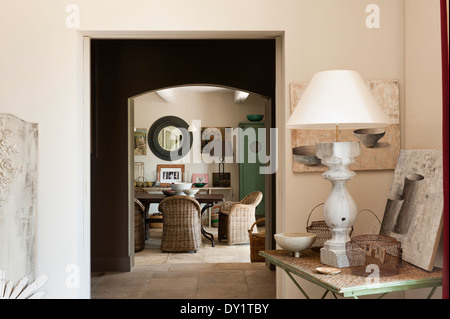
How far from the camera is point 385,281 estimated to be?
2141 mm

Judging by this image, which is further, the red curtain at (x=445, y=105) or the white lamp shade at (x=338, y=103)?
the white lamp shade at (x=338, y=103)

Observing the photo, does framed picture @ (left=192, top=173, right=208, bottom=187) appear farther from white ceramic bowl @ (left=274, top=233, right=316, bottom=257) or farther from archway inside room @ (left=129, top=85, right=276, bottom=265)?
white ceramic bowl @ (left=274, top=233, right=316, bottom=257)

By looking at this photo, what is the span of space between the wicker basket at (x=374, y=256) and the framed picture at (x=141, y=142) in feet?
28.4

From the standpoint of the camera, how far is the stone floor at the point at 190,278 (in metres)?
4.66

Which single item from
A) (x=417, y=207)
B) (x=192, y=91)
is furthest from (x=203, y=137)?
(x=417, y=207)

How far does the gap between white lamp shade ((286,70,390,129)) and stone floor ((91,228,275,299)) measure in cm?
274

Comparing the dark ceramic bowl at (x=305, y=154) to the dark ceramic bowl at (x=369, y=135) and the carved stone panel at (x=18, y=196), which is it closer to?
the dark ceramic bowl at (x=369, y=135)

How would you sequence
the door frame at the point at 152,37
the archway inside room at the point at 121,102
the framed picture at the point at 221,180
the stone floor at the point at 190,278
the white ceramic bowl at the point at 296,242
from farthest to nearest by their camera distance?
the framed picture at the point at 221,180 → the archway inside room at the point at 121,102 → the stone floor at the point at 190,278 → the door frame at the point at 152,37 → the white ceramic bowl at the point at 296,242

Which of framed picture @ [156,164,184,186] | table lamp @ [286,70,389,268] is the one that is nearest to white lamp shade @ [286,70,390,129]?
table lamp @ [286,70,389,268]

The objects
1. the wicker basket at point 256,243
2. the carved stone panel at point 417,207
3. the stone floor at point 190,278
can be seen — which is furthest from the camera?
the wicker basket at point 256,243

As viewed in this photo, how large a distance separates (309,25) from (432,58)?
877 mm

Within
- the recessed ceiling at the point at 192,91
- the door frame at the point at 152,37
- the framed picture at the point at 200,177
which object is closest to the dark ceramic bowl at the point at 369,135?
the door frame at the point at 152,37

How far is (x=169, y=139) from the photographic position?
10617mm

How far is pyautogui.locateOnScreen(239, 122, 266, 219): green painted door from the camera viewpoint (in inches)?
404
